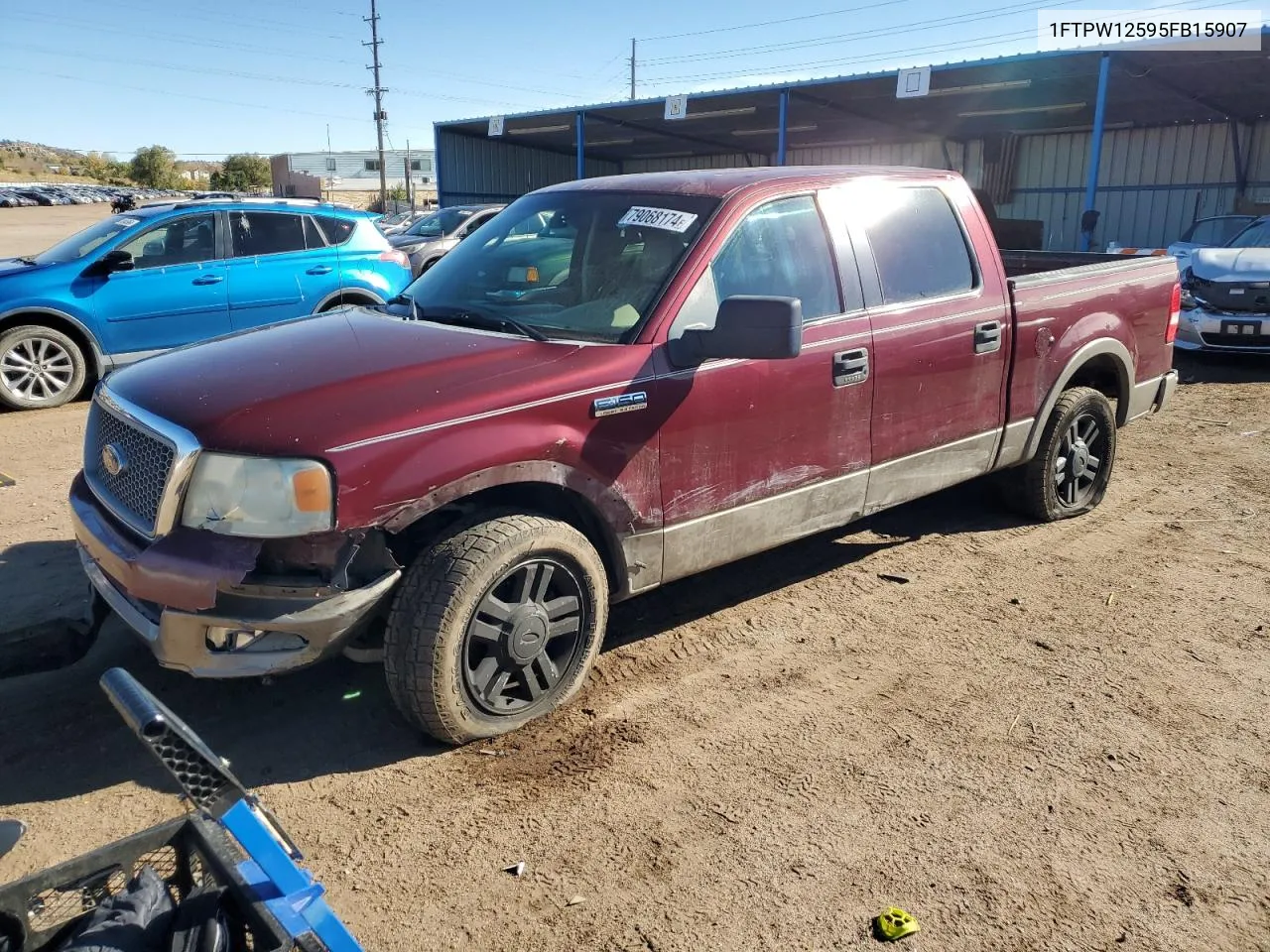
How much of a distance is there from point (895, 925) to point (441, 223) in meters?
16.5

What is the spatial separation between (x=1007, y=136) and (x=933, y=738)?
24.8 m

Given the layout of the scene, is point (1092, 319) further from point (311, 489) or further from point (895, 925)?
point (311, 489)

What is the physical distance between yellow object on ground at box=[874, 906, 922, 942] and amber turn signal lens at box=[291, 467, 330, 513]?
1.92 meters

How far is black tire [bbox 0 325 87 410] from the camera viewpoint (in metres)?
8.14

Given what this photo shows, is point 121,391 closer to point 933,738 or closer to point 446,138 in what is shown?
point 933,738

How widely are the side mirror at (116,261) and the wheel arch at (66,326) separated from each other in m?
0.52

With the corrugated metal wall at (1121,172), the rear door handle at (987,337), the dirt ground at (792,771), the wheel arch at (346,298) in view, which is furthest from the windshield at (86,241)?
the corrugated metal wall at (1121,172)

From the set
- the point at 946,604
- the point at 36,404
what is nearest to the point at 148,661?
the point at 946,604

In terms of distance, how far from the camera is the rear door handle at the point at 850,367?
4020mm

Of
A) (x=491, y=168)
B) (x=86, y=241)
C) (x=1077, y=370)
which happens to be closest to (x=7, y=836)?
(x=1077, y=370)

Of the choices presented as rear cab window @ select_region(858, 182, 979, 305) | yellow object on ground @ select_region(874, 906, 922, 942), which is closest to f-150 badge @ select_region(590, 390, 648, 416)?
rear cab window @ select_region(858, 182, 979, 305)

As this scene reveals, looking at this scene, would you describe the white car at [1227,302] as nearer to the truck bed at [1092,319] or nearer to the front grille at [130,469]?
the truck bed at [1092,319]

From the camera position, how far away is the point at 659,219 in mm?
3908

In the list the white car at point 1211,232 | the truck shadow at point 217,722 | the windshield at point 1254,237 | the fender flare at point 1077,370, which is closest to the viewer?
the truck shadow at point 217,722
